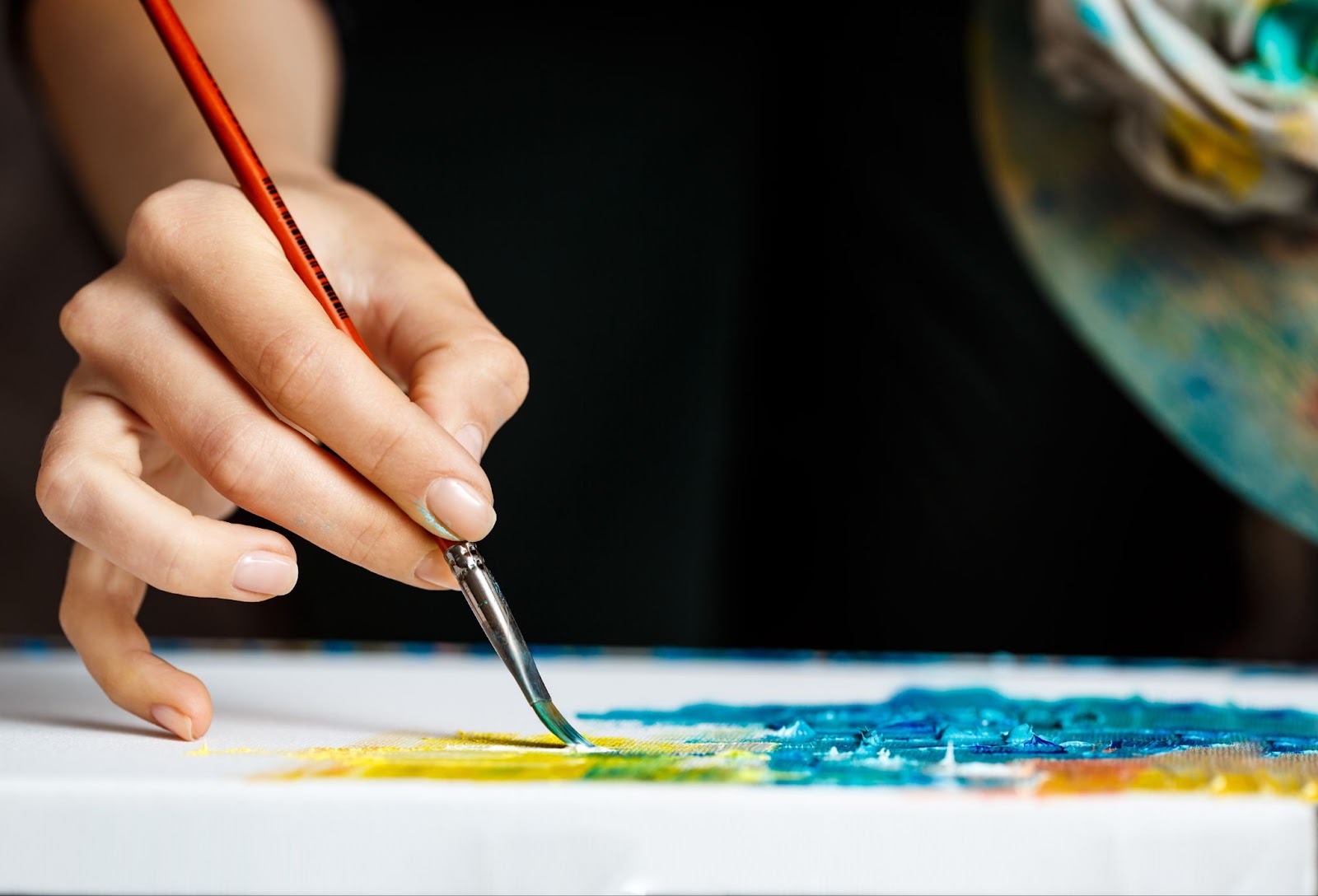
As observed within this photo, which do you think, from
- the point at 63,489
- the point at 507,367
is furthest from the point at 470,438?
the point at 63,489

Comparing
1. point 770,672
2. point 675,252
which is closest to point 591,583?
point 675,252

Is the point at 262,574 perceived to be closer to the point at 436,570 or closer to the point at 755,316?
the point at 436,570

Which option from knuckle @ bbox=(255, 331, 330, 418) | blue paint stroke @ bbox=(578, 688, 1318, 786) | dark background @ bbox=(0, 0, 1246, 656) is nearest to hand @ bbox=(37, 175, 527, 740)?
knuckle @ bbox=(255, 331, 330, 418)

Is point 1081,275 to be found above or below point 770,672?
above

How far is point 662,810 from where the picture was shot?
259mm

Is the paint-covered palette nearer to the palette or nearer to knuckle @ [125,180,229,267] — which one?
the palette

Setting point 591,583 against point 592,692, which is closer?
point 592,692

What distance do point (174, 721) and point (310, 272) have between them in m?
0.16

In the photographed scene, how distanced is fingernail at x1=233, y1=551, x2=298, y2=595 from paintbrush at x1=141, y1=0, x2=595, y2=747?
0.05 m

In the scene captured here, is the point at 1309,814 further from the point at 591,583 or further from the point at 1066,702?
the point at 591,583

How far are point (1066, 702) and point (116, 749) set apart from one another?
0.37 metres

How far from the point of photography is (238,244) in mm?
370

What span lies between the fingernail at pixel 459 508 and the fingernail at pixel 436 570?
2 cm

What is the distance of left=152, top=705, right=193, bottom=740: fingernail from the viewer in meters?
0.36
